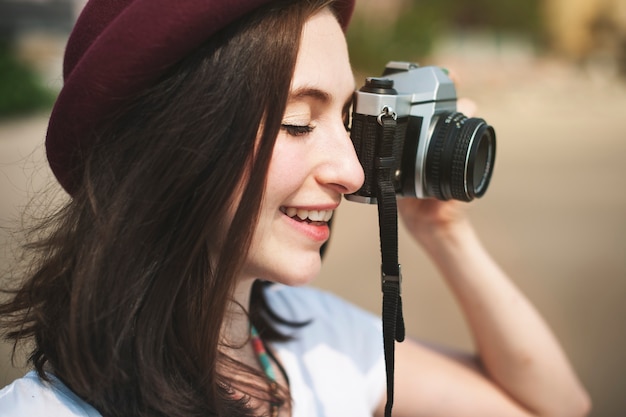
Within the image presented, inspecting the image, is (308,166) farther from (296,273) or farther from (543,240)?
(543,240)

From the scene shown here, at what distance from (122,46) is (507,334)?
117 cm

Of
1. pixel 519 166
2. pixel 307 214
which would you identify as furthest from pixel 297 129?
pixel 519 166

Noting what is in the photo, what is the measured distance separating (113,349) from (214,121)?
43 centimetres

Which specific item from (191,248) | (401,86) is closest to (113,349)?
(191,248)

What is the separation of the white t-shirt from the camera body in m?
0.40

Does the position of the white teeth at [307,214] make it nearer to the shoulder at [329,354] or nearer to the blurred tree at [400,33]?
the shoulder at [329,354]

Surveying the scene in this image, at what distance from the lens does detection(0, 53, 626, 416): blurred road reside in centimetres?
381

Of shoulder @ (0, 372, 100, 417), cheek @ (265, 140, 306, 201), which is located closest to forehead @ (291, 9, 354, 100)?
cheek @ (265, 140, 306, 201)

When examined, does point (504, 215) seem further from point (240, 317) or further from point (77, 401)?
point (77, 401)

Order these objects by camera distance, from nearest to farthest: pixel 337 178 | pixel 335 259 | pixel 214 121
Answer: pixel 214 121 < pixel 337 178 < pixel 335 259

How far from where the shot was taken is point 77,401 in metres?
1.23

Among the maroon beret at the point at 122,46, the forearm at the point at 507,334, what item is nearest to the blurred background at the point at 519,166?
the maroon beret at the point at 122,46

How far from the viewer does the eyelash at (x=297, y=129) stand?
4.13 ft

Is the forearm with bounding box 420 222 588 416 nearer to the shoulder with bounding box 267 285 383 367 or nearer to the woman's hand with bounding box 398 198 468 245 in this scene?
the woman's hand with bounding box 398 198 468 245
